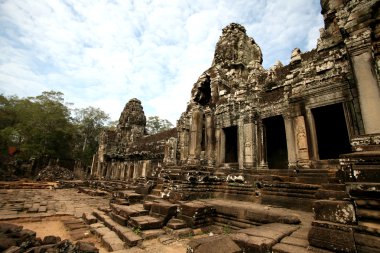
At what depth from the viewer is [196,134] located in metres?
9.16

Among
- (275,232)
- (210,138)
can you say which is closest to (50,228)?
(275,232)

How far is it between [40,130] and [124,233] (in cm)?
3390

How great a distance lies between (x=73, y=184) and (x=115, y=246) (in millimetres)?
21102

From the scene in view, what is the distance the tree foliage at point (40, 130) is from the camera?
98.1 feet

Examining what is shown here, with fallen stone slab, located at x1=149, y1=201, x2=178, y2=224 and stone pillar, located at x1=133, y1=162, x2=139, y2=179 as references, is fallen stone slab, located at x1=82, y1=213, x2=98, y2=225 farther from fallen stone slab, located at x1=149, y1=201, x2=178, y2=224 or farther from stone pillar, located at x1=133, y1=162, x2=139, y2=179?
stone pillar, located at x1=133, y1=162, x2=139, y2=179

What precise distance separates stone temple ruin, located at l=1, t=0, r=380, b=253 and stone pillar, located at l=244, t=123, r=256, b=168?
0.04 m

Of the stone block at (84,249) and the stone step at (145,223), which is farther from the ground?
the stone step at (145,223)

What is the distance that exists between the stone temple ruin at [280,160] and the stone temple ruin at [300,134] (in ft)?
0.06

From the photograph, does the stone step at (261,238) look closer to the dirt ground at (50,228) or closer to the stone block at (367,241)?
the stone block at (367,241)

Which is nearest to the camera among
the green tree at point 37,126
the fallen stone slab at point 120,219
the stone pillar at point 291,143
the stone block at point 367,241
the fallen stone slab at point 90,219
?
the stone block at point 367,241

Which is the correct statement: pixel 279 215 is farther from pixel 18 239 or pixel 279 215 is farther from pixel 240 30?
pixel 240 30

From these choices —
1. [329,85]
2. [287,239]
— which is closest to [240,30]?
[329,85]

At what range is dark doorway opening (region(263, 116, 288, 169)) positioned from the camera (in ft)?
33.8

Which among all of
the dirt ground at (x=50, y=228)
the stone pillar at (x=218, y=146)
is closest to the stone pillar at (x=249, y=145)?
the stone pillar at (x=218, y=146)
